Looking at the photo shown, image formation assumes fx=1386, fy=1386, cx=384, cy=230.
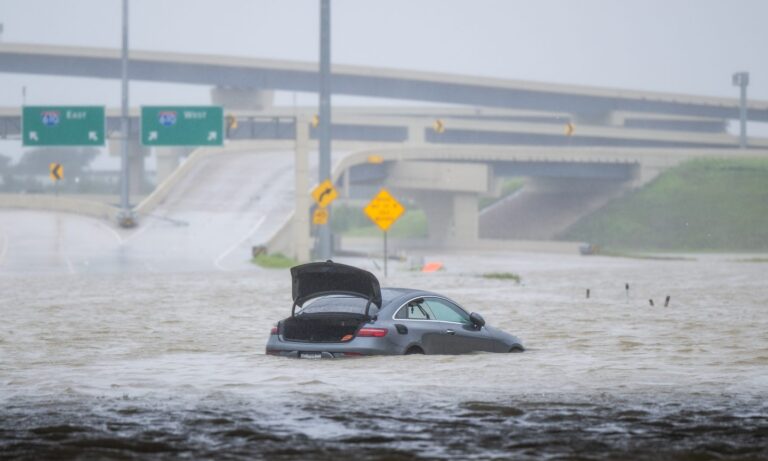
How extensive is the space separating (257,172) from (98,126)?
2485cm

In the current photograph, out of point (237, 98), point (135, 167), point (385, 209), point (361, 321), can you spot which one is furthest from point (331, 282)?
point (237, 98)

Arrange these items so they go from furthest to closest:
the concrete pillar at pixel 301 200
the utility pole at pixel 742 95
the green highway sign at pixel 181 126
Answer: the utility pole at pixel 742 95 → the green highway sign at pixel 181 126 → the concrete pillar at pixel 301 200

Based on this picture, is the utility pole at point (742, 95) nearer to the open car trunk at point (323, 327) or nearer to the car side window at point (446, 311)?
the car side window at point (446, 311)

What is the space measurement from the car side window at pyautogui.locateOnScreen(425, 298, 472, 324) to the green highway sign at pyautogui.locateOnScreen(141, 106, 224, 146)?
155 ft

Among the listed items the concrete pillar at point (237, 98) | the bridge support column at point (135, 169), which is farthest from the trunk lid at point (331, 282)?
the concrete pillar at point (237, 98)

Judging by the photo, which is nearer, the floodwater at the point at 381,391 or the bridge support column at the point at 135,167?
the floodwater at the point at 381,391

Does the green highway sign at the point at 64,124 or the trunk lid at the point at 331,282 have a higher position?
the green highway sign at the point at 64,124

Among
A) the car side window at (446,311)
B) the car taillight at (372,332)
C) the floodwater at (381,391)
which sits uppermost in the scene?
the car side window at (446,311)

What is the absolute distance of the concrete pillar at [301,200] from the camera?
5731 centimetres

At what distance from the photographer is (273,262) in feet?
181

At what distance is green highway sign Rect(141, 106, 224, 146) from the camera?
2547 inches

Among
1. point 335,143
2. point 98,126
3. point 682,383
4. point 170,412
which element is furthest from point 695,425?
point 335,143

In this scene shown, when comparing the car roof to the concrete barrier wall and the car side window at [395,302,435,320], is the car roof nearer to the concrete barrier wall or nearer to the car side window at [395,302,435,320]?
the car side window at [395,302,435,320]

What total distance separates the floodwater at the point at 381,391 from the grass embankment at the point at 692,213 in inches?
2509
